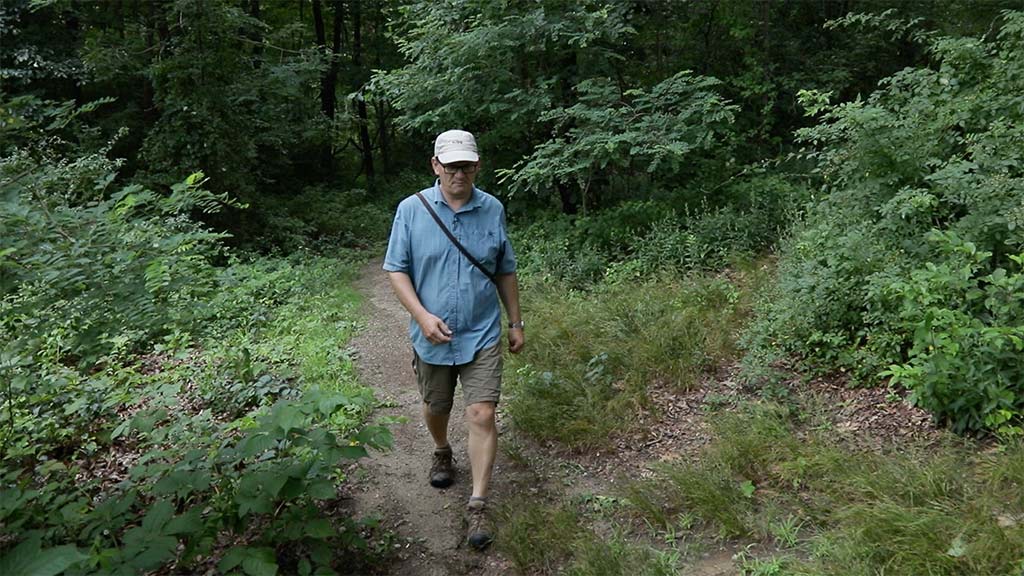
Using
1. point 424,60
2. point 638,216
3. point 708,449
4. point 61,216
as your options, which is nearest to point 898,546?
point 708,449

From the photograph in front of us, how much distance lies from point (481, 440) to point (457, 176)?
4.68ft

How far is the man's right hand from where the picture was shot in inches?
142

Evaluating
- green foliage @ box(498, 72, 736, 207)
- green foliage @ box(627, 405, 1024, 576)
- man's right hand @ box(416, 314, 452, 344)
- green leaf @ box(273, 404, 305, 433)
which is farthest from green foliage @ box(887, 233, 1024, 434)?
green foliage @ box(498, 72, 736, 207)

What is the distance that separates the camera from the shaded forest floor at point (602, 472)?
11.6 ft

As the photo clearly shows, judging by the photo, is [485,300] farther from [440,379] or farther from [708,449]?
[708,449]

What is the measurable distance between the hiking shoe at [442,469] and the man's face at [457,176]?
166 cm

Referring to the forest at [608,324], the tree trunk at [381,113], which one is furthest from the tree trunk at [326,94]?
the forest at [608,324]

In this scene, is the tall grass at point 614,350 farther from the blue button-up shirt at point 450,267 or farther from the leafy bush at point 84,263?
the leafy bush at point 84,263

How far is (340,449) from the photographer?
3.46 m

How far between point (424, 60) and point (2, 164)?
6.58 meters

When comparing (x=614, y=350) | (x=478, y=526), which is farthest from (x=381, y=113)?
(x=478, y=526)

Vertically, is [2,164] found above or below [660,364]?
above

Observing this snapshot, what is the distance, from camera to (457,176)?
368 centimetres

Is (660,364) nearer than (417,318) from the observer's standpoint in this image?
No
